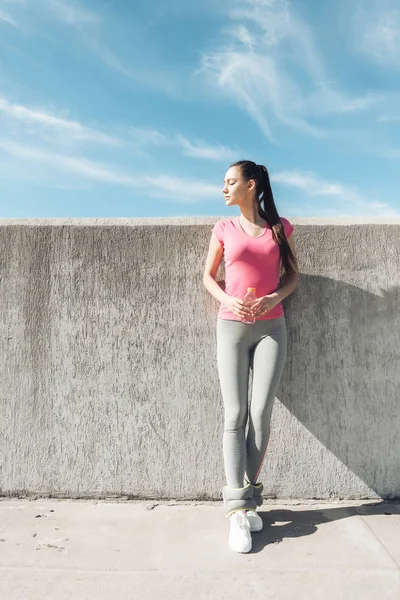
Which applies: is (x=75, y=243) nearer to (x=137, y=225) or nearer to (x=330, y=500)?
(x=137, y=225)

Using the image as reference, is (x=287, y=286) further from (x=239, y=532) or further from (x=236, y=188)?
(x=239, y=532)

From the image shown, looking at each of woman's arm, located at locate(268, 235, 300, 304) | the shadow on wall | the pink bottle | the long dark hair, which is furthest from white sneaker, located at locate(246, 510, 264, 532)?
the long dark hair

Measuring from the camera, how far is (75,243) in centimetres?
341

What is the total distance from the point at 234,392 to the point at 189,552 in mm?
845

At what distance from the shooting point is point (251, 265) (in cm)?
288

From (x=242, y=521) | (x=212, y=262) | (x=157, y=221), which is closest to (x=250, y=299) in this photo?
(x=212, y=262)

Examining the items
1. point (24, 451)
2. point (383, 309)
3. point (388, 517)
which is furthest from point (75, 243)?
point (388, 517)

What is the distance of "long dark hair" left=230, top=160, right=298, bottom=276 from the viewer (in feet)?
9.67

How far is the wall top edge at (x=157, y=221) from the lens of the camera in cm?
340

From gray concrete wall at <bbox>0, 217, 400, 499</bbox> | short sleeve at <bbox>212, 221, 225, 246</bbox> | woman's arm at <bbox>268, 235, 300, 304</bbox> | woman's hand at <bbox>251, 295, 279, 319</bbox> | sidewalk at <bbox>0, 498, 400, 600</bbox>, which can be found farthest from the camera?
gray concrete wall at <bbox>0, 217, 400, 499</bbox>

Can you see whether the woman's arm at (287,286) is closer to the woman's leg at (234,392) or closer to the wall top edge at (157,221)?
the woman's leg at (234,392)

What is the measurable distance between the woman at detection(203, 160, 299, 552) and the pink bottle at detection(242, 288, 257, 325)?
12 millimetres

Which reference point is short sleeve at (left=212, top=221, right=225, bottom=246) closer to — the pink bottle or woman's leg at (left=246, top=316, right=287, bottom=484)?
the pink bottle

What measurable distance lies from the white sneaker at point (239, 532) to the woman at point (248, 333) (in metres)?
0.01
